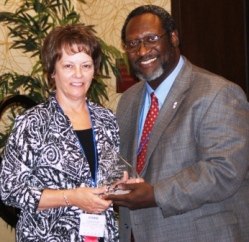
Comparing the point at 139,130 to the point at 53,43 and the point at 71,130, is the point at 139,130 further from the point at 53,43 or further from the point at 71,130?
the point at 53,43

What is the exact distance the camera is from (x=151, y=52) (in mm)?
2732

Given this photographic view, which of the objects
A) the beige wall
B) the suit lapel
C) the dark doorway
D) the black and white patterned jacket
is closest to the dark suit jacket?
the suit lapel

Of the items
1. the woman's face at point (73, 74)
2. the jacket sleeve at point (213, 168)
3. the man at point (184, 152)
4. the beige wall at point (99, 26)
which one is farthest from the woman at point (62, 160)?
the beige wall at point (99, 26)

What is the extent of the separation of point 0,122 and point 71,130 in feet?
7.50

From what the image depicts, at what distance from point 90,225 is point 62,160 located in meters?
0.31

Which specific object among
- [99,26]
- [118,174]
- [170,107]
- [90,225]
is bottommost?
[90,225]

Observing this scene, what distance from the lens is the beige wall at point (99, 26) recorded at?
4852 mm

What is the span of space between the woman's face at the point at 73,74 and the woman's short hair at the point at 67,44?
20 mm

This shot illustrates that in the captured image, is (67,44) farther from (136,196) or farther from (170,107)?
(136,196)

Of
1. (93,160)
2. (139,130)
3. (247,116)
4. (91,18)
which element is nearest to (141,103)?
(139,130)

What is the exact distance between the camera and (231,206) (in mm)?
2592

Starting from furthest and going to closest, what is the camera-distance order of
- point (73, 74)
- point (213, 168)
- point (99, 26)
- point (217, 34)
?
point (99, 26) → point (217, 34) → point (73, 74) → point (213, 168)

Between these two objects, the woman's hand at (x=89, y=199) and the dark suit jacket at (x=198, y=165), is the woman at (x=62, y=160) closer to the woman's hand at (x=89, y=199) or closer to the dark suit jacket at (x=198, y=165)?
the woman's hand at (x=89, y=199)

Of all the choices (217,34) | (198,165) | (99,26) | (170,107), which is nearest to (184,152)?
(198,165)
